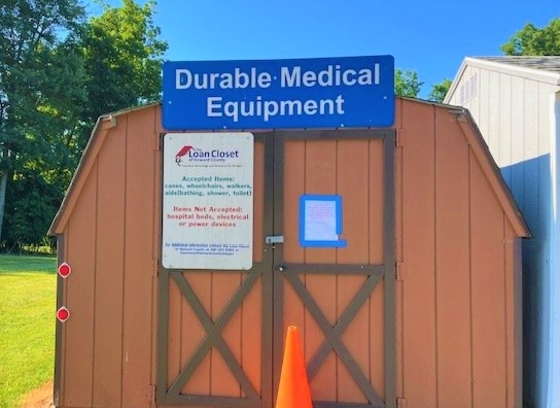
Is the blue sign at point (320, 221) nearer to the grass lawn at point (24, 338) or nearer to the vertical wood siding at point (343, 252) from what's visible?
the vertical wood siding at point (343, 252)

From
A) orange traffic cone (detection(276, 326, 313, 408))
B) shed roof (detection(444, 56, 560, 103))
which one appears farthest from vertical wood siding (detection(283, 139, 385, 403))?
shed roof (detection(444, 56, 560, 103))

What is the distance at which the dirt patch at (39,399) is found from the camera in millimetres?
4723

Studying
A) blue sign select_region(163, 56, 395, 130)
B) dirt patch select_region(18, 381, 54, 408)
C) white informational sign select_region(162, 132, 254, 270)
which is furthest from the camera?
dirt patch select_region(18, 381, 54, 408)

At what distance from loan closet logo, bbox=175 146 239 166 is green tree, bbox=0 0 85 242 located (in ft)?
95.5

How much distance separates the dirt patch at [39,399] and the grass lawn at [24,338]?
8 centimetres

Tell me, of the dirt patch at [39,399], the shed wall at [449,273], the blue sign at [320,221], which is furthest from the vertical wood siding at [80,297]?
the shed wall at [449,273]

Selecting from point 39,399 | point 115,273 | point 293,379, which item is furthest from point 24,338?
point 293,379

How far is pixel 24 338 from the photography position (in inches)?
294

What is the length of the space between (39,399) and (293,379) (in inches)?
106

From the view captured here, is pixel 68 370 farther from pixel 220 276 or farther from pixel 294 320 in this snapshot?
pixel 294 320

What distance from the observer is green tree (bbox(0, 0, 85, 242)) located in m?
30.0

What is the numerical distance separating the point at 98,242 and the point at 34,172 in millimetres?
35738

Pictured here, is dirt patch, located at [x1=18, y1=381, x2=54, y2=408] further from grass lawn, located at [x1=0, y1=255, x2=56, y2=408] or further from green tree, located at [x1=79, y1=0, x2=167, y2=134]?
green tree, located at [x1=79, y1=0, x2=167, y2=134]

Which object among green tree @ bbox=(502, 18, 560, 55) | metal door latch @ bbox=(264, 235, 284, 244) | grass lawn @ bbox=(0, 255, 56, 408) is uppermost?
green tree @ bbox=(502, 18, 560, 55)
